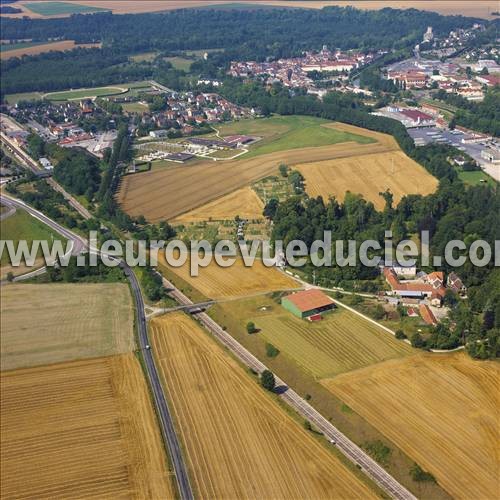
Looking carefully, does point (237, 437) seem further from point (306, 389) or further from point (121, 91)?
point (121, 91)

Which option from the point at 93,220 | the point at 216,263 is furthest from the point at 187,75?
the point at 216,263

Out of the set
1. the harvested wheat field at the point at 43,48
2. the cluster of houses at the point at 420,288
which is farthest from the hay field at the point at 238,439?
the harvested wheat field at the point at 43,48

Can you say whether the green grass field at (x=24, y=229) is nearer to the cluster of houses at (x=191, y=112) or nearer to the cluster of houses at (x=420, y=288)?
the cluster of houses at (x=420, y=288)

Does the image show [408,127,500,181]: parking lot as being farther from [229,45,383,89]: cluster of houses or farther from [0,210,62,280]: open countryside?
[0,210,62,280]: open countryside

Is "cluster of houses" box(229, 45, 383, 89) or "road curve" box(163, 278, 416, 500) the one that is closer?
"road curve" box(163, 278, 416, 500)

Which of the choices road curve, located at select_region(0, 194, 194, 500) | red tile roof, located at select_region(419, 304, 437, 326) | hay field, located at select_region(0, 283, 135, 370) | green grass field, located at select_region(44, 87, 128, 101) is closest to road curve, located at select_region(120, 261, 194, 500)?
road curve, located at select_region(0, 194, 194, 500)
